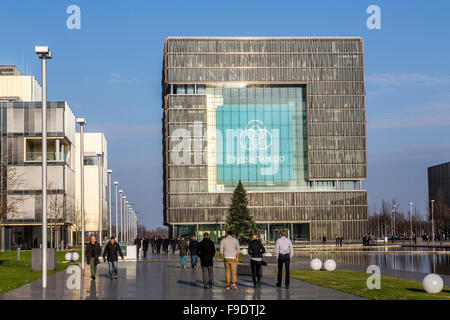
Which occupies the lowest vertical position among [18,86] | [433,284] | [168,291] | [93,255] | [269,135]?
[168,291]

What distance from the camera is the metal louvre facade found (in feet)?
424

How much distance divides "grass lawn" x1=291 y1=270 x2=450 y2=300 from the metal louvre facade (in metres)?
98.7

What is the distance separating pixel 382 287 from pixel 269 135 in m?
108

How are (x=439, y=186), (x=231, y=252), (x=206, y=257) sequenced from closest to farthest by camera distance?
(x=231, y=252)
(x=206, y=257)
(x=439, y=186)

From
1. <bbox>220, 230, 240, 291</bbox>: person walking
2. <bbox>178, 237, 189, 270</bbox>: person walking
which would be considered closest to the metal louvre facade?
<bbox>178, 237, 189, 270</bbox>: person walking

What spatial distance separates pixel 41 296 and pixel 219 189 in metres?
Result: 110

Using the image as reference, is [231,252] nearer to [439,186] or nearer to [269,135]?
[269,135]

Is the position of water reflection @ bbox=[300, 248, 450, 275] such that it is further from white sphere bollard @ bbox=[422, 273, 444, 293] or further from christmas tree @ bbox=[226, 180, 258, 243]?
christmas tree @ bbox=[226, 180, 258, 243]

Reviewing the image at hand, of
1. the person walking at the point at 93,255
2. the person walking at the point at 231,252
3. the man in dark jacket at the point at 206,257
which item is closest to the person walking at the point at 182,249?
the person walking at the point at 93,255

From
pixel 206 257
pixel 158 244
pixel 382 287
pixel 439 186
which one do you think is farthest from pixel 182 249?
pixel 439 186

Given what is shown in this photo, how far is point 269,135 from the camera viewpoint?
433 ft

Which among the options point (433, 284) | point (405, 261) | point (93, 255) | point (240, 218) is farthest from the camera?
point (240, 218)

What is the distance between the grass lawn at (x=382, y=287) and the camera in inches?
834
